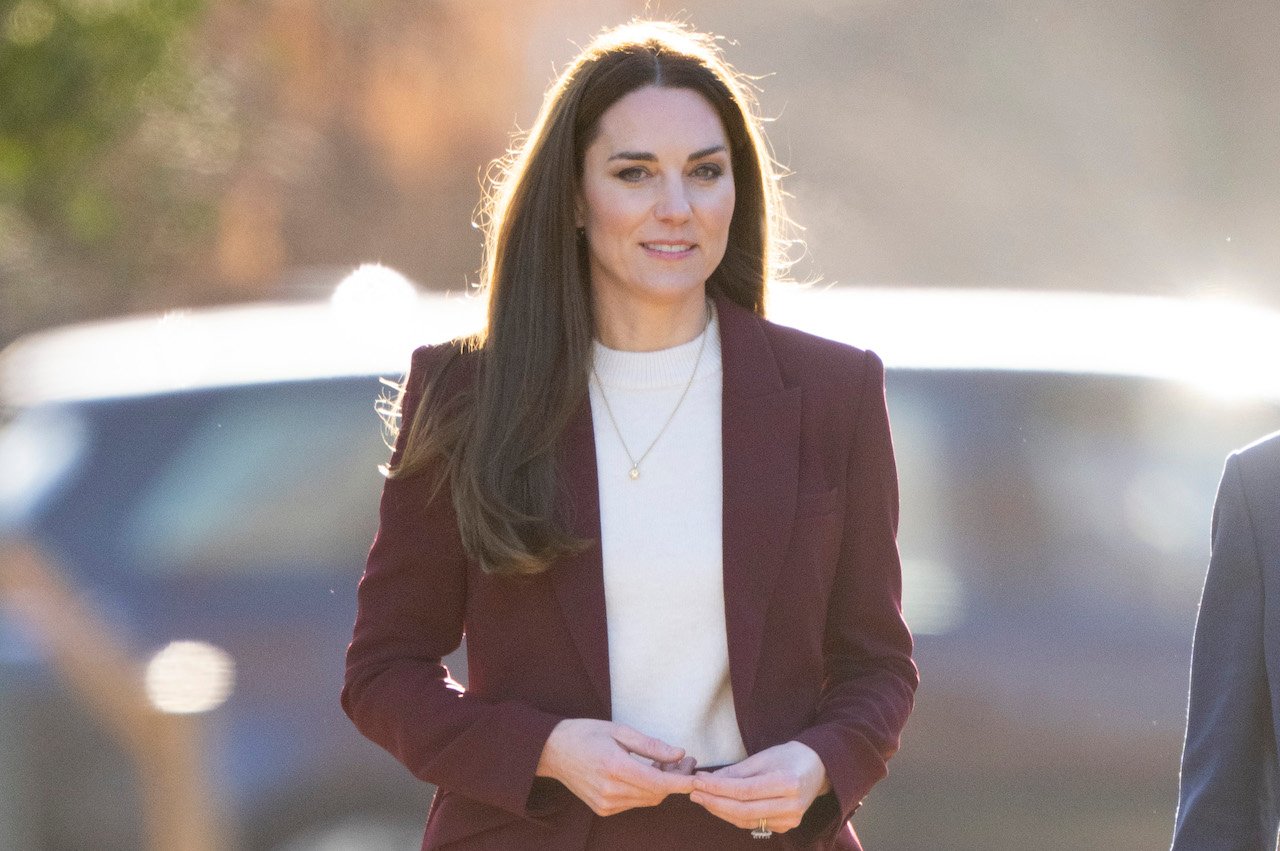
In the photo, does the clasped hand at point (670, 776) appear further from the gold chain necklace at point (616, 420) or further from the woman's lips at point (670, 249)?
the woman's lips at point (670, 249)

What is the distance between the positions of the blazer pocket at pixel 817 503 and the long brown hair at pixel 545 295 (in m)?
0.34

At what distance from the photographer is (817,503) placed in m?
3.07

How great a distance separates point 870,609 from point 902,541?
5.12ft

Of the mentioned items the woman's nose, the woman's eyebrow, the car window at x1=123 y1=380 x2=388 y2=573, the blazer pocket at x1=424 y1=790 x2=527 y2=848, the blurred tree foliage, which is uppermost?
the blurred tree foliage

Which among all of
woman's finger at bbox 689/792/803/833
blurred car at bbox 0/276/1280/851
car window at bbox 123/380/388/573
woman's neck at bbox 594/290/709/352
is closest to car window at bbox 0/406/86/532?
blurred car at bbox 0/276/1280/851

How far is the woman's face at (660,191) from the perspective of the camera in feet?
10.2

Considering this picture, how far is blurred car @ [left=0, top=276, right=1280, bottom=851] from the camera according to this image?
4270 millimetres

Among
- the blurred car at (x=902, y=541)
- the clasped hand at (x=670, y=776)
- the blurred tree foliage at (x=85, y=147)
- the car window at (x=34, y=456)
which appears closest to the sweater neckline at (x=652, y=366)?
the clasped hand at (x=670, y=776)

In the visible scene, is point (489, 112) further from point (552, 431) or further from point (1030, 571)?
point (552, 431)

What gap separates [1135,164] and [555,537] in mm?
14087

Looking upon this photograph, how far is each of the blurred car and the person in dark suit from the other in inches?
69.4

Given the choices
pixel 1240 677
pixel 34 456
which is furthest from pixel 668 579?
pixel 34 456

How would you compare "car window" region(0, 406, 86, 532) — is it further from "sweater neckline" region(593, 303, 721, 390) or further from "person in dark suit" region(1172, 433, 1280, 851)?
"person in dark suit" region(1172, 433, 1280, 851)

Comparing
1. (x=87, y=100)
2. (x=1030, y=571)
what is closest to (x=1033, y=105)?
(x=87, y=100)
